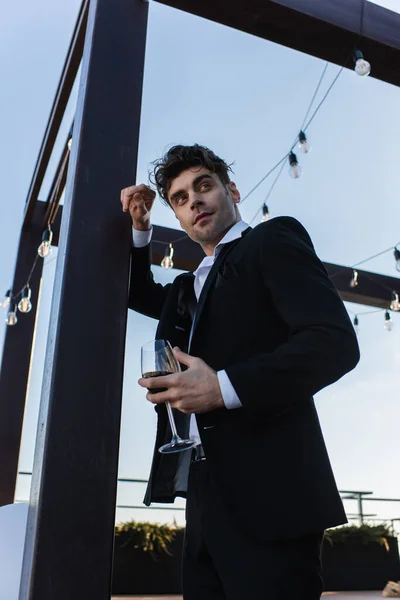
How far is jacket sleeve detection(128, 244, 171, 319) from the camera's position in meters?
1.66

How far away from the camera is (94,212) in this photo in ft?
4.79

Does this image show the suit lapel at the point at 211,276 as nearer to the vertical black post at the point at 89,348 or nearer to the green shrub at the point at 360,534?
the vertical black post at the point at 89,348

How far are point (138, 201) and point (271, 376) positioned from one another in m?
0.62

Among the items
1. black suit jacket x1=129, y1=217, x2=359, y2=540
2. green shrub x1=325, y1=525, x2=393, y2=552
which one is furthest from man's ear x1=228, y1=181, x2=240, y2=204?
green shrub x1=325, y1=525, x2=393, y2=552

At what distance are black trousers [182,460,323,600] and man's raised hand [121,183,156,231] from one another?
2.14ft

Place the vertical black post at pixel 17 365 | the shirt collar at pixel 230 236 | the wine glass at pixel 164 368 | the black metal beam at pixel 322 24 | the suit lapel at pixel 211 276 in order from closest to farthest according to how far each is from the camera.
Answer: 1. the wine glass at pixel 164 368
2. the suit lapel at pixel 211 276
3. the shirt collar at pixel 230 236
4. the black metal beam at pixel 322 24
5. the vertical black post at pixel 17 365

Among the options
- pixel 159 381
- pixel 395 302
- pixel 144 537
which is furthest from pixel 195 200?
pixel 144 537

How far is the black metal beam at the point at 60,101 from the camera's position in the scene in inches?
102

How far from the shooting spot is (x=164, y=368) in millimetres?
1177

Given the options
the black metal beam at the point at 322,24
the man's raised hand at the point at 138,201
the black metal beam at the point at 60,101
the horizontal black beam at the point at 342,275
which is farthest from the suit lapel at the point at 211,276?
the horizontal black beam at the point at 342,275

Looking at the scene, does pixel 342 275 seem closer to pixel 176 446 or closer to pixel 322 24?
pixel 322 24

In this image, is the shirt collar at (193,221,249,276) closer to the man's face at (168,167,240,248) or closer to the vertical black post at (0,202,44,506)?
the man's face at (168,167,240,248)

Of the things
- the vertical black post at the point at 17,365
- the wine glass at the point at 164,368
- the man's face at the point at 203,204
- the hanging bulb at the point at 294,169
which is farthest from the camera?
the vertical black post at the point at 17,365

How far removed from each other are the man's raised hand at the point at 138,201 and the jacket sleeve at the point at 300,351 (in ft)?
1.43
